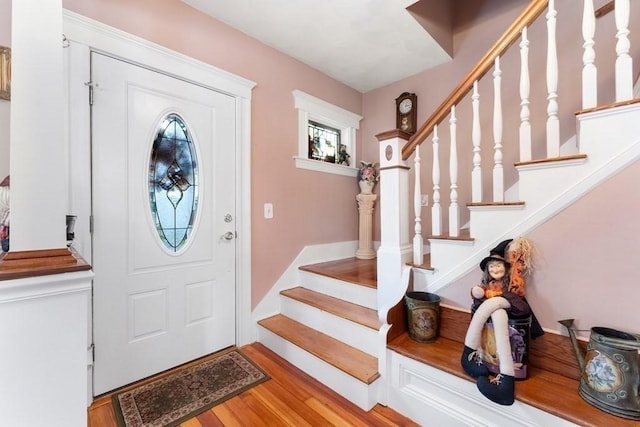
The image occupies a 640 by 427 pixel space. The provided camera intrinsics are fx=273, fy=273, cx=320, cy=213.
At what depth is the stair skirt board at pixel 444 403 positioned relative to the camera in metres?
1.18

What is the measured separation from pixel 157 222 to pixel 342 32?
6.80 ft

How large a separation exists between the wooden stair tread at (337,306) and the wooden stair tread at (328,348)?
20cm

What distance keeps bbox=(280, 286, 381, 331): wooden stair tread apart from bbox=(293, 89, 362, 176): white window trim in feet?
3.96

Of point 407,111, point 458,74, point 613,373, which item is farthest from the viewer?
point 407,111

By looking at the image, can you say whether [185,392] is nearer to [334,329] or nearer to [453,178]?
[334,329]

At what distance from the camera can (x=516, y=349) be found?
1.26m

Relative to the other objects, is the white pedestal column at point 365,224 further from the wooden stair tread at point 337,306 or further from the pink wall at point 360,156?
the wooden stair tread at point 337,306

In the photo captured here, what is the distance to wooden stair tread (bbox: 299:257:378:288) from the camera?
2215 millimetres

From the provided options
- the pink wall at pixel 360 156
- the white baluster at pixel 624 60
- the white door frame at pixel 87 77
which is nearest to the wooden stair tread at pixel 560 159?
the pink wall at pixel 360 156

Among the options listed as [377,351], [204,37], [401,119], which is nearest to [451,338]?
[377,351]

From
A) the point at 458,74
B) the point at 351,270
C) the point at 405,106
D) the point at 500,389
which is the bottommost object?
the point at 500,389

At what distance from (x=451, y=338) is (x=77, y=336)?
1787mm

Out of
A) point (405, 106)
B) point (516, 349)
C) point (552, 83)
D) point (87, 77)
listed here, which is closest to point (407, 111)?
point (405, 106)

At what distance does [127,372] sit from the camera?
5.69 feet
